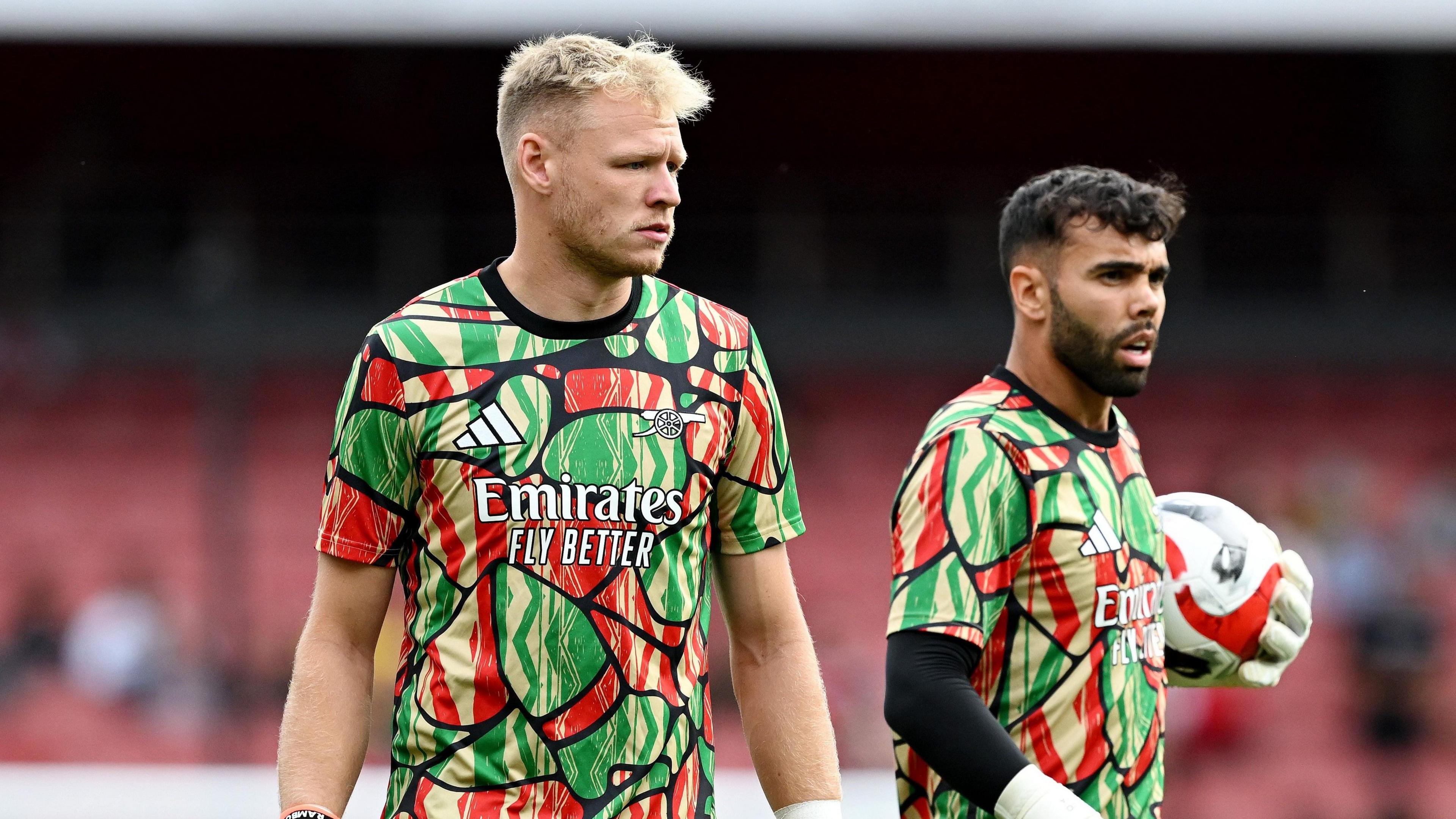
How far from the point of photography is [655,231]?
2.93 m

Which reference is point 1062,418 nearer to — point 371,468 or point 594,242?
point 594,242

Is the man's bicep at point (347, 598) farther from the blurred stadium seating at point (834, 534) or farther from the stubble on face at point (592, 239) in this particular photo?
the blurred stadium seating at point (834, 534)

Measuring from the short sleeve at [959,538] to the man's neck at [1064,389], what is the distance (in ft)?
0.83

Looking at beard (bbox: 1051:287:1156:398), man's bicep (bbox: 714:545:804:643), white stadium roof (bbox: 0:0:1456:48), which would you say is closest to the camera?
man's bicep (bbox: 714:545:804:643)

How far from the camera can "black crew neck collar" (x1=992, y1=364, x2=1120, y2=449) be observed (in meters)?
3.57

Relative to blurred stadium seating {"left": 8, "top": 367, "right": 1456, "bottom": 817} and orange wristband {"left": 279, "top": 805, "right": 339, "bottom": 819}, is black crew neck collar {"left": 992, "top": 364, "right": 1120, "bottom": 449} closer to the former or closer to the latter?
orange wristband {"left": 279, "top": 805, "right": 339, "bottom": 819}

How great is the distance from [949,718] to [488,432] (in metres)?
1.00

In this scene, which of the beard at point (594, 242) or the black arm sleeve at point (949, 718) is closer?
the beard at point (594, 242)

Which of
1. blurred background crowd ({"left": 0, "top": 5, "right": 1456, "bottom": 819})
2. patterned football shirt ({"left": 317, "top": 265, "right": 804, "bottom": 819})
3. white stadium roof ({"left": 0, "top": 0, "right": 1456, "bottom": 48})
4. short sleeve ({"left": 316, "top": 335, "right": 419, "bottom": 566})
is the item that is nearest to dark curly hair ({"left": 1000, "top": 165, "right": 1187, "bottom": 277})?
patterned football shirt ({"left": 317, "top": 265, "right": 804, "bottom": 819})

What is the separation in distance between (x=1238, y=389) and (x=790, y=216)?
4104mm

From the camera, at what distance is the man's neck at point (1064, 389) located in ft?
11.8

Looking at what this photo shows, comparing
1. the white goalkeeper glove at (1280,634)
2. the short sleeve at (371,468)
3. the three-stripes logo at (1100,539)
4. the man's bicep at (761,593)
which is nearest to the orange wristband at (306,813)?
the short sleeve at (371,468)

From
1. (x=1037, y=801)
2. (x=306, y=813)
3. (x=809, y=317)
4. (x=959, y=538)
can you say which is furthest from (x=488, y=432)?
(x=809, y=317)

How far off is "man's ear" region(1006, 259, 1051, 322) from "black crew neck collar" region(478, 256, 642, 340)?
3.32ft
